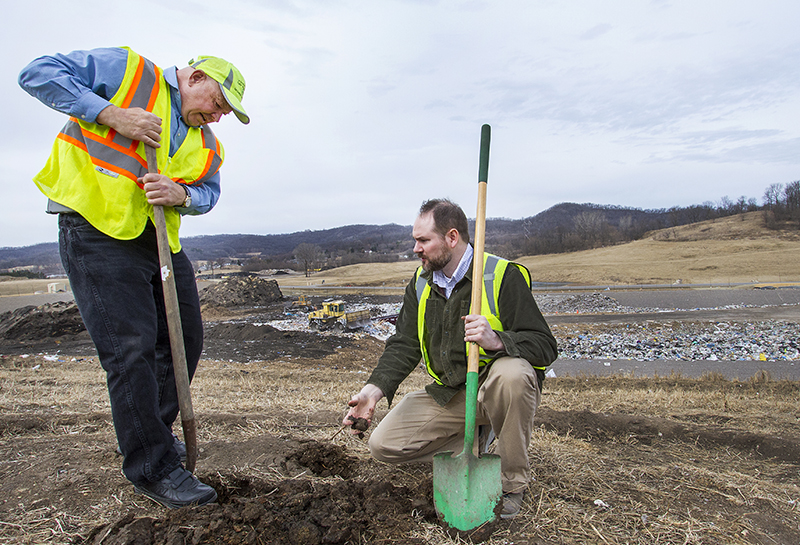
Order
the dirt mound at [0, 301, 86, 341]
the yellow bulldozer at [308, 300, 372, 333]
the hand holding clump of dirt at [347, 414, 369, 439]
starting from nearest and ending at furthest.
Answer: the hand holding clump of dirt at [347, 414, 369, 439]
the dirt mound at [0, 301, 86, 341]
the yellow bulldozer at [308, 300, 372, 333]

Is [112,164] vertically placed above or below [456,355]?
→ above

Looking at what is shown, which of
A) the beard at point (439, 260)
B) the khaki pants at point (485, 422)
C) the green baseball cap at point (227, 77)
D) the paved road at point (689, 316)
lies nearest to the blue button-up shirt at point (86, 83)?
the green baseball cap at point (227, 77)

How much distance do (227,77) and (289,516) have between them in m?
2.16

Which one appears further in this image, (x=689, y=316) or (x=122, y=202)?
(x=689, y=316)

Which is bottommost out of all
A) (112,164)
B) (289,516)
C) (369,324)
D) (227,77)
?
(369,324)

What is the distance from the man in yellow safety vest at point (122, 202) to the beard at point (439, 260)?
1328 millimetres

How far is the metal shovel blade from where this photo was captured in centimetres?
212

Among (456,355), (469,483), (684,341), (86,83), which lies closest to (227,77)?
(86,83)

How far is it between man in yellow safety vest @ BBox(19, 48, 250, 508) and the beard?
133cm

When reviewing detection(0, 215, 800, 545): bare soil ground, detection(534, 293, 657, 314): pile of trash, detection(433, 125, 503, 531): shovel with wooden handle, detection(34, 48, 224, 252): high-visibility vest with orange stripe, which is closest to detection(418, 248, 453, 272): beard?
detection(433, 125, 503, 531): shovel with wooden handle

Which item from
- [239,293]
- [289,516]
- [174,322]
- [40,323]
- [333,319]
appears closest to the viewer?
[289,516]

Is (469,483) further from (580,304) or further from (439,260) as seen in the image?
(580,304)

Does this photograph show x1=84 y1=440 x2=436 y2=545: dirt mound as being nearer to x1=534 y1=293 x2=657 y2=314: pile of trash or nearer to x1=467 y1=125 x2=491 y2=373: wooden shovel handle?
x1=467 y1=125 x2=491 y2=373: wooden shovel handle

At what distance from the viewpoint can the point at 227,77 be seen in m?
2.29
